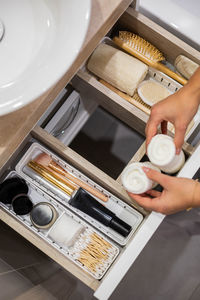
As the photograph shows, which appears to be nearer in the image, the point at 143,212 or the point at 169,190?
the point at 169,190

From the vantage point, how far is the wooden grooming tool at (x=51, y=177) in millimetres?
963

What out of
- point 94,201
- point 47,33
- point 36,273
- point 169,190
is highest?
point 47,33

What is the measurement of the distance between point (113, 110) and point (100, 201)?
269mm

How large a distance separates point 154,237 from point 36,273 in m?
0.49

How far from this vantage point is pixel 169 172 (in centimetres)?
86

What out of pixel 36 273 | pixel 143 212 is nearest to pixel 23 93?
pixel 143 212

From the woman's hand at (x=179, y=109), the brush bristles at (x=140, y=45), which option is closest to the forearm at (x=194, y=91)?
the woman's hand at (x=179, y=109)

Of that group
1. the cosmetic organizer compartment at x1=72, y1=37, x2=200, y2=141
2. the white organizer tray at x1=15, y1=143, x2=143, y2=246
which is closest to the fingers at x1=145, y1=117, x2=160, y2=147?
the cosmetic organizer compartment at x1=72, y1=37, x2=200, y2=141

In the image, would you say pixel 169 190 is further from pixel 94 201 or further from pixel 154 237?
pixel 154 237

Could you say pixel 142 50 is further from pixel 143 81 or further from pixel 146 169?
pixel 146 169

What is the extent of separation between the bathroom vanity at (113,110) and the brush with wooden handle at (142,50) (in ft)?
0.08

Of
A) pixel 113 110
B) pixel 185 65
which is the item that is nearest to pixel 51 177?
pixel 113 110

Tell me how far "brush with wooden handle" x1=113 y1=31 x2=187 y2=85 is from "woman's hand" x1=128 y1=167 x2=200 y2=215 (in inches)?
14.6

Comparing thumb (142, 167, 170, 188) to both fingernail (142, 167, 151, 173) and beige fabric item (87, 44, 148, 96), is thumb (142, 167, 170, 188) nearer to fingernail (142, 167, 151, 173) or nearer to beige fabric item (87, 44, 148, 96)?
fingernail (142, 167, 151, 173)
